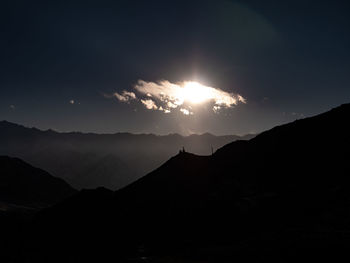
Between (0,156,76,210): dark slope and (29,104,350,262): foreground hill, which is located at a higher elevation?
(0,156,76,210): dark slope

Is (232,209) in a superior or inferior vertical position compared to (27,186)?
inferior

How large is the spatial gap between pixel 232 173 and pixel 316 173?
15703mm

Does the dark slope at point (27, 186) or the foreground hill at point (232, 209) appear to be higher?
the dark slope at point (27, 186)

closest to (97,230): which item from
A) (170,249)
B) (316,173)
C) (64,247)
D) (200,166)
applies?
(64,247)

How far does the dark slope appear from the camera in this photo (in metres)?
130

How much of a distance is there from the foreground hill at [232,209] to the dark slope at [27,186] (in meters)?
85.8

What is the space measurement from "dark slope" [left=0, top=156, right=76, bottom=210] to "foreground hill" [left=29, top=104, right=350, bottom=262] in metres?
85.8

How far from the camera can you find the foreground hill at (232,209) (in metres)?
31.5

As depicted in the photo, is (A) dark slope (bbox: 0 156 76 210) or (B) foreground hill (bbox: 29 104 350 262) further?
(A) dark slope (bbox: 0 156 76 210)

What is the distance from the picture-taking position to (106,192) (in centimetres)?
5916

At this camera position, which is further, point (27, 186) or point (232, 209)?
point (27, 186)

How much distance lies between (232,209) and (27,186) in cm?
13075

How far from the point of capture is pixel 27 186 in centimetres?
14062

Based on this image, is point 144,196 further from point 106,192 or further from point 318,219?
point 318,219
